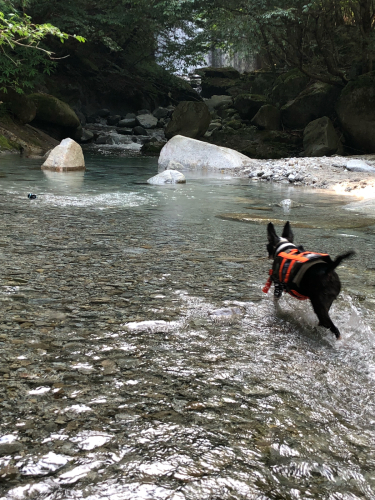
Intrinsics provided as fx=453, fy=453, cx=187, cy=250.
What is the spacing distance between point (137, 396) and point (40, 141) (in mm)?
20719

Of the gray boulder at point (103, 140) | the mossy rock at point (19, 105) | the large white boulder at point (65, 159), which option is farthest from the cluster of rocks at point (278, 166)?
the gray boulder at point (103, 140)

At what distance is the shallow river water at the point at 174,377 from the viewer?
1.63 m

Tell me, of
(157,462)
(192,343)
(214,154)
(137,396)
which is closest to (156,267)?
(192,343)

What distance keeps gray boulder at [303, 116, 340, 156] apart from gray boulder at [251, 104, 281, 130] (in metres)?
2.67

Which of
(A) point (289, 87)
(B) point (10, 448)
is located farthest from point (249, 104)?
(B) point (10, 448)

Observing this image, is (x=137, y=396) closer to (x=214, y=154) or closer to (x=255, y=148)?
(x=214, y=154)

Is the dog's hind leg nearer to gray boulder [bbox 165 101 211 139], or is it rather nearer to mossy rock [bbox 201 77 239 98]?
gray boulder [bbox 165 101 211 139]

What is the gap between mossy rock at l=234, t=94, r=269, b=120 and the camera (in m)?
25.4

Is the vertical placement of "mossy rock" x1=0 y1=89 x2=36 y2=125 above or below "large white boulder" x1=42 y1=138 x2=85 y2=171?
above

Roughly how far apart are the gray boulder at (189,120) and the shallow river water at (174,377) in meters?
18.8

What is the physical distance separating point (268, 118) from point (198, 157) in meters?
7.09

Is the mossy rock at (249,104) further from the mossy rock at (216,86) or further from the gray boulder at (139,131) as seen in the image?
the mossy rock at (216,86)

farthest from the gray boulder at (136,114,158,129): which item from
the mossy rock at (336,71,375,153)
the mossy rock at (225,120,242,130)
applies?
the mossy rock at (336,71,375,153)

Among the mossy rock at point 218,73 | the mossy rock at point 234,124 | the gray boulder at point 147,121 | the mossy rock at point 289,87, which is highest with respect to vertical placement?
the mossy rock at point 218,73
